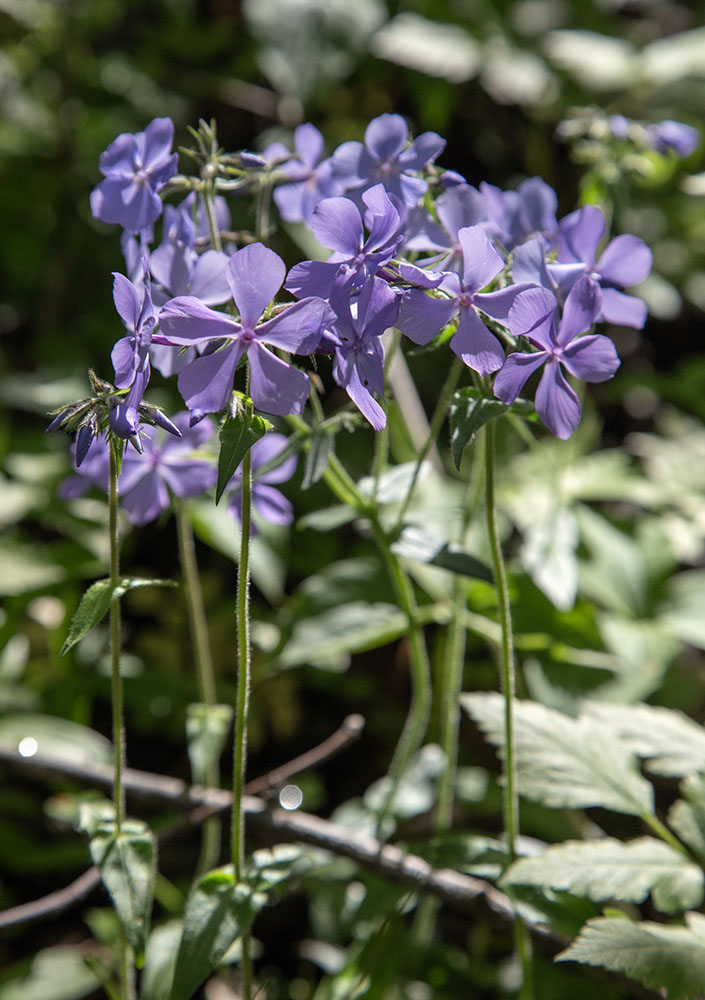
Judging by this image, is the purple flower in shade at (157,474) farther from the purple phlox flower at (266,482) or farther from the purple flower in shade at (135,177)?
the purple flower in shade at (135,177)

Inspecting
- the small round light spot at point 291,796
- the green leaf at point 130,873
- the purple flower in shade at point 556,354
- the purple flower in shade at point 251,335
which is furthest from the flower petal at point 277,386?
the small round light spot at point 291,796

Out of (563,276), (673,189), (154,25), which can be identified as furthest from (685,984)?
(154,25)

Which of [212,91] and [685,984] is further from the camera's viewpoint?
[212,91]

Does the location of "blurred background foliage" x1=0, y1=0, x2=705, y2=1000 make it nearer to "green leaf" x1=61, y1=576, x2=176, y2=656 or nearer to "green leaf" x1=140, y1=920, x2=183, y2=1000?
"green leaf" x1=140, y1=920, x2=183, y2=1000

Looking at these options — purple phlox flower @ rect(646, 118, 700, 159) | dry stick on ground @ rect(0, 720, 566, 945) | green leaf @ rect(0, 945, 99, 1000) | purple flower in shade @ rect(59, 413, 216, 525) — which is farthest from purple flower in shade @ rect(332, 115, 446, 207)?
green leaf @ rect(0, 945, 99, 1000)

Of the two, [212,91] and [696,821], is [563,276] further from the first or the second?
[212,91]

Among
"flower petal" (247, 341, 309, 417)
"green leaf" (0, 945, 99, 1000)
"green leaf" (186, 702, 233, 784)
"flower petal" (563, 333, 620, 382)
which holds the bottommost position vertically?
"green leaf" (0, 945, 99, 1000)
